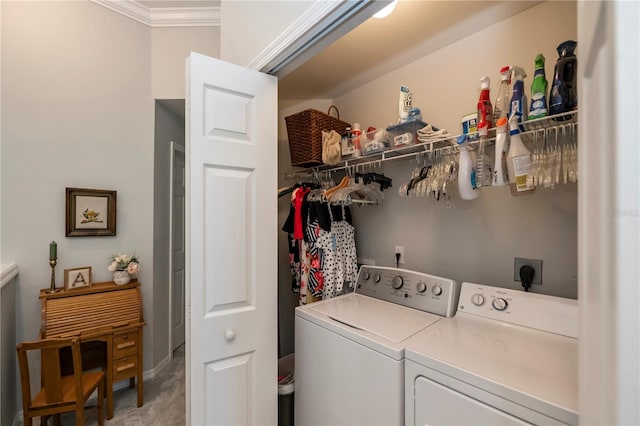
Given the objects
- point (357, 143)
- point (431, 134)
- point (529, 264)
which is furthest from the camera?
point (357, 143)

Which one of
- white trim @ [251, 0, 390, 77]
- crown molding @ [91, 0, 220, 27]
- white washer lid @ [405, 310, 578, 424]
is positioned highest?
crown molding @ [91, 0, 220, 27]

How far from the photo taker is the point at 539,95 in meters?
1.16

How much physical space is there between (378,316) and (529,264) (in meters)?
0.80

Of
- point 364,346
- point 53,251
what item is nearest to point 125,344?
point 53,251

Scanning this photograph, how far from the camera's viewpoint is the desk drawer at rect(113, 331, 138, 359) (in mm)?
2045

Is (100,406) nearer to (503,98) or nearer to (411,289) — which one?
(411,289)

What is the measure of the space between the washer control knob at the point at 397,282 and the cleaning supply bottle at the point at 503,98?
0.97 m

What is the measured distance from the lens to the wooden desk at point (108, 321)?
190 cm

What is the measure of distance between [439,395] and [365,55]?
6.46 feet

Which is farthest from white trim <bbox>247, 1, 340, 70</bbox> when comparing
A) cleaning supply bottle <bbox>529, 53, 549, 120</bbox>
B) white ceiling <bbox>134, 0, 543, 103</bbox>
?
cleaning supply bottle <bbox>529, 53, 549, 120</bbox>

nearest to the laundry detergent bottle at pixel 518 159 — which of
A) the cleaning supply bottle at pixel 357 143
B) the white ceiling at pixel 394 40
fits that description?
the white ceiling at pixel 394 40

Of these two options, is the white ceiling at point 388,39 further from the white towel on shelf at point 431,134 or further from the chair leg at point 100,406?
the chair leg at point 100,406

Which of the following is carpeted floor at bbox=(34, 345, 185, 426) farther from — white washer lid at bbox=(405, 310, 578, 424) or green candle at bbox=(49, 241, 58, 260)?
white washer lid at bbox=(405, 310, 578, 424)

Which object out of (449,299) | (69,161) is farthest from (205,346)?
(69,161)
